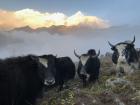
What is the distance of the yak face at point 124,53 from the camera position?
2977 cm

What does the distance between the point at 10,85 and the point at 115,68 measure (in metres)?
12.4

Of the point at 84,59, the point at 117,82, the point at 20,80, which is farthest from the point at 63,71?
the point at 20,80

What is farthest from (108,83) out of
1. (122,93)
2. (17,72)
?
(17,72)

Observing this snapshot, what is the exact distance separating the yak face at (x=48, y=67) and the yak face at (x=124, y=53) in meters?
7.35

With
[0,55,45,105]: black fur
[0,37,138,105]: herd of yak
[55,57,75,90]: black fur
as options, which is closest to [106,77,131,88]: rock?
[0,37,138,105]: herd of yak

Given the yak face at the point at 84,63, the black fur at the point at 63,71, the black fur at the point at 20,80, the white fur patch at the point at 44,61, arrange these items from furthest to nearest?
the yak face at the point at 84,63, the black fur at the point at 63,71, the white fur patch at the point at 44,61, the black fur at the point at 20,80

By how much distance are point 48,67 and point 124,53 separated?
8.40 metres

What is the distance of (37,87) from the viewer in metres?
20.7

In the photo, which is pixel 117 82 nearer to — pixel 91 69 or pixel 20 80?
pixel 91 69

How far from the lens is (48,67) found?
2250cm

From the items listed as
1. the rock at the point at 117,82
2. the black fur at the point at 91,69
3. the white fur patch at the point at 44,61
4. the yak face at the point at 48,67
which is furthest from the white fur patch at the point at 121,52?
the white fur patch at the point at 44,61

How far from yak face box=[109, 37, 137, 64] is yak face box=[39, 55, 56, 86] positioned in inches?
289

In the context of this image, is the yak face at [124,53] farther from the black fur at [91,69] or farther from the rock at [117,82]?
the rock at [117,82]

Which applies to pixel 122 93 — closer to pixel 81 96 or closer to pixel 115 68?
pixel 81 96
